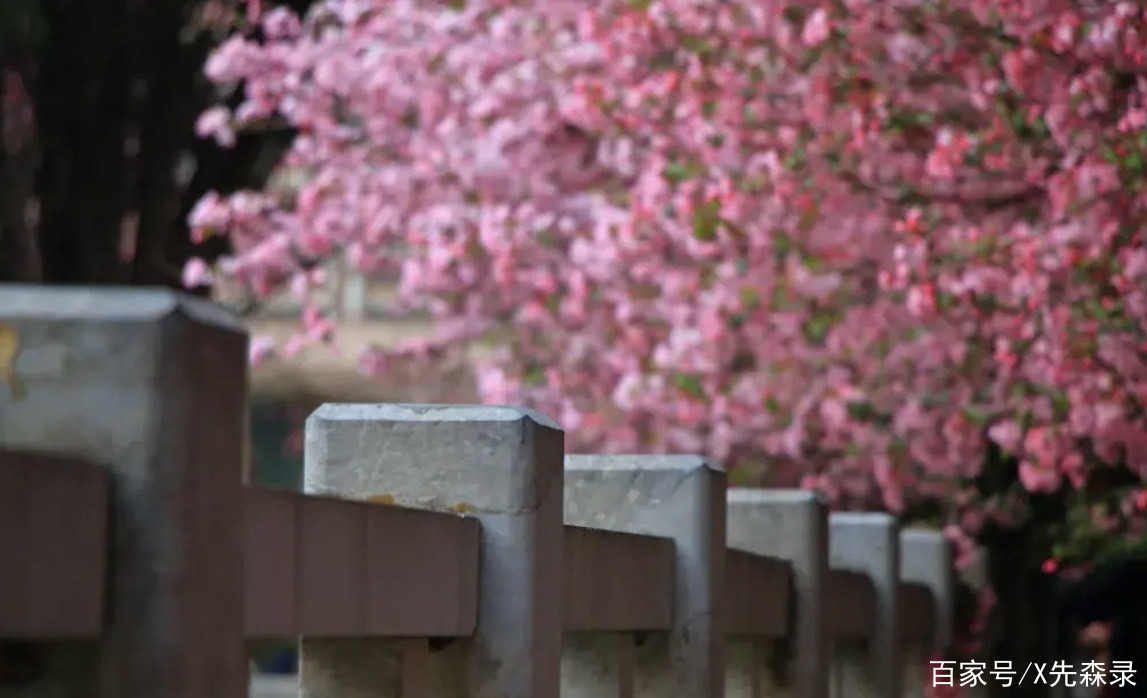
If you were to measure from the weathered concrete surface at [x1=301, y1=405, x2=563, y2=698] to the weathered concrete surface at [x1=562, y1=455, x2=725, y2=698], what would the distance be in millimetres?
1284

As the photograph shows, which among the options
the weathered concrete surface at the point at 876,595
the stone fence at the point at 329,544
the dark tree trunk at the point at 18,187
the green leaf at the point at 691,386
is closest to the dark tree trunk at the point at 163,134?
the dark tree trunk at the point at 18,187

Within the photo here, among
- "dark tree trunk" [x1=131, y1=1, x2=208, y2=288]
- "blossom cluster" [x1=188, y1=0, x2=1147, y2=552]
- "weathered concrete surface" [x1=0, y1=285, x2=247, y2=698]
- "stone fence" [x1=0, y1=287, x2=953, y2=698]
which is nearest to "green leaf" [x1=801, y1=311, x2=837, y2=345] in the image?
"blossom cluster" [x1=188, y1=0, x2=1147, y2=552]

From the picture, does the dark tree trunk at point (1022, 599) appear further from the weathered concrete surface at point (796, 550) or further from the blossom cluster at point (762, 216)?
the weathered concrete surface at point (796, 550)

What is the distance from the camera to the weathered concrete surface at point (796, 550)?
274 inches

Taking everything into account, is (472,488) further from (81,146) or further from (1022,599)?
(81,146)

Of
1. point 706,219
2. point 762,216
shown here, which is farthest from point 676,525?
point 762,216

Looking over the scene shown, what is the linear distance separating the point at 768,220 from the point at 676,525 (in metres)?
5.25

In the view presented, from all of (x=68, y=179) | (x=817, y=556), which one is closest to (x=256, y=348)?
(x=68, y=179)

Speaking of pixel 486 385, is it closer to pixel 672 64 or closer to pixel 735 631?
pixel 672 64

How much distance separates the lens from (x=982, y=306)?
9.84 meters

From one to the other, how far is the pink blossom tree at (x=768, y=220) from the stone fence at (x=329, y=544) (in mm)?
2659

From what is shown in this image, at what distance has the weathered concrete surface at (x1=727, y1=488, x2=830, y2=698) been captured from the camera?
22.8 feet

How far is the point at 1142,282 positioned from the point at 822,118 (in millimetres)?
1519

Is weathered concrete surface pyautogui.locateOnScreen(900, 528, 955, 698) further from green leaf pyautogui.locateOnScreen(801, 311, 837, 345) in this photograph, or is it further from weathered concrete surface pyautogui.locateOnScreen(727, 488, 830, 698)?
weathered concrete surface pyautogui.locateOnScreen(727, 488, 830, 698)
